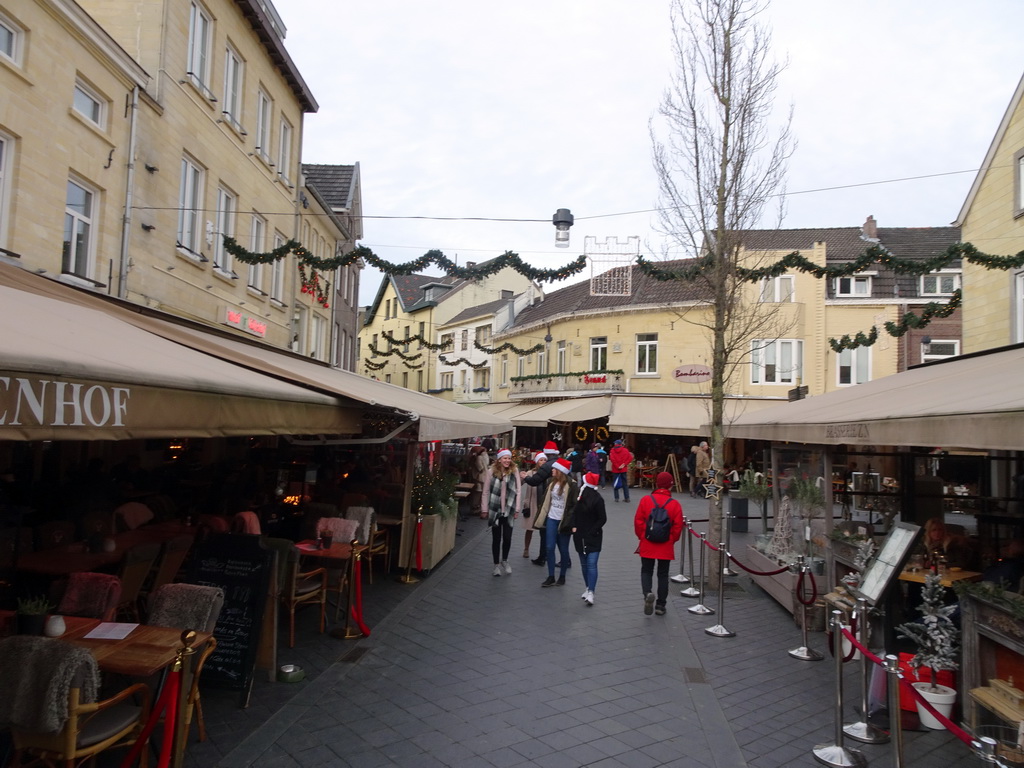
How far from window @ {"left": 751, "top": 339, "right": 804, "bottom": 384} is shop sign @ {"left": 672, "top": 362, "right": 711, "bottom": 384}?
6.70 ft

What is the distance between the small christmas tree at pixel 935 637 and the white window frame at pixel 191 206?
12351mm

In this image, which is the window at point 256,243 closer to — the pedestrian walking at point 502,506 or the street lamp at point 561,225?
the street lamp at point 561,225

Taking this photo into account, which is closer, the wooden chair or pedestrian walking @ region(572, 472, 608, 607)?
the wooden chair

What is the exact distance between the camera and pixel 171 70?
1201cm

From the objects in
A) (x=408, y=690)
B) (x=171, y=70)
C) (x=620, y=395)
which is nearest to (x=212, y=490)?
(x=408, y=690)

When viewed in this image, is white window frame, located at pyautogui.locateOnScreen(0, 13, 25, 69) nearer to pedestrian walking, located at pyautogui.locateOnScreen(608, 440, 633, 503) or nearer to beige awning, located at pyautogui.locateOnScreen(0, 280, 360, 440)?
beige awning, located at pyautogui.locateOnScreen(0, 280, 360, 440)

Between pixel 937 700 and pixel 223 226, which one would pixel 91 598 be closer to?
pixel 937 700

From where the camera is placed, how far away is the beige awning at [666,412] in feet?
89.0

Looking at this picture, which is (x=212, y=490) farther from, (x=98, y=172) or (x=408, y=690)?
(x=408, y=690)

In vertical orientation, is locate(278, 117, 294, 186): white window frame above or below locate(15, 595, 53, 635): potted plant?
above

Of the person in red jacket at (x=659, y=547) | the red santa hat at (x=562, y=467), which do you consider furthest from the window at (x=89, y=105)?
the person in red jacket at (x=659, y=547)

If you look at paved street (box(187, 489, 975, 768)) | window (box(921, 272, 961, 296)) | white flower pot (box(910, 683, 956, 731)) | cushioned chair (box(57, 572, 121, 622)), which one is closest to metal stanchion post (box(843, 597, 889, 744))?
paved street (box(187, 489, 975, 768))

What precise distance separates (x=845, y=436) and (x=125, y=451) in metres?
11.2

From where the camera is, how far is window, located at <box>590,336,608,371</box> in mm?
33500
